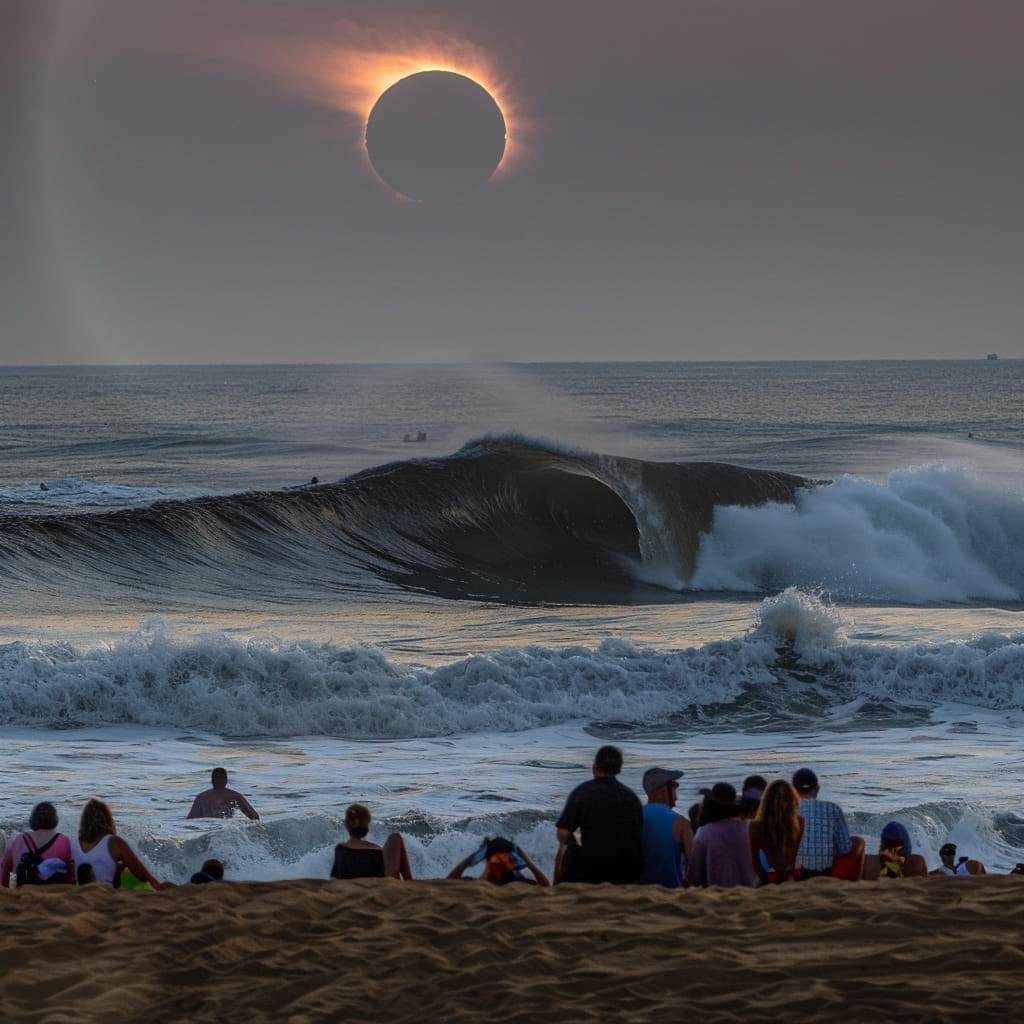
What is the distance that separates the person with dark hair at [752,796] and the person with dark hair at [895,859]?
0.63 metres

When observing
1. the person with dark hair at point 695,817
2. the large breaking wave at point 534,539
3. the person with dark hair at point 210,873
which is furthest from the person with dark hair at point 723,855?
the large breaking wave at point 534,539

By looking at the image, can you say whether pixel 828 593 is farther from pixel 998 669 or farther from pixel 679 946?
pixel 679 946

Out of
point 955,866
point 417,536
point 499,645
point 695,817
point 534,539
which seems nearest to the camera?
point 695,817

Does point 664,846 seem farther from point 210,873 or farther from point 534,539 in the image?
point 534,539

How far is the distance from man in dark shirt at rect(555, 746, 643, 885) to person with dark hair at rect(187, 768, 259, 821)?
347 cm

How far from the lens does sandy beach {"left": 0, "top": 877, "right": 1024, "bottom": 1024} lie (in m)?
4.67

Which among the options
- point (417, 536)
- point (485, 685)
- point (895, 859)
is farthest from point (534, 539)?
point (895, 859)

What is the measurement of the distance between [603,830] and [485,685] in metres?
7.92

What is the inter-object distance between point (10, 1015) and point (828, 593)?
19.9 m

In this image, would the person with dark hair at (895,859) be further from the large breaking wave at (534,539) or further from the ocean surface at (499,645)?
the large breaking wave at (534,539)

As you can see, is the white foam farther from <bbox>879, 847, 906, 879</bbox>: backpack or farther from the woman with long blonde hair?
the woman with long blonde hair

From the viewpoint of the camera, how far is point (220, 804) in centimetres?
916

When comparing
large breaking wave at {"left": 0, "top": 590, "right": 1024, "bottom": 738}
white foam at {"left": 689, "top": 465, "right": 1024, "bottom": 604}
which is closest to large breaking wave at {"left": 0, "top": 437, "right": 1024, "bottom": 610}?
white foam at {"left": 689, "top": 465, "right": 1024, "bottom": 604}

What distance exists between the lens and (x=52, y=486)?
117 feet
